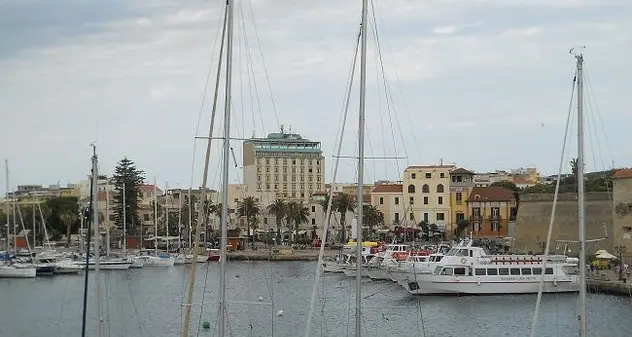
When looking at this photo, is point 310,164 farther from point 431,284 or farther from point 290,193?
point 431,284

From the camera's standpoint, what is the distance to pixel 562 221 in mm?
67562

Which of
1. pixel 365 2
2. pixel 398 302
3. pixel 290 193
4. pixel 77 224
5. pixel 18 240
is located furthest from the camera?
pixel 290 193

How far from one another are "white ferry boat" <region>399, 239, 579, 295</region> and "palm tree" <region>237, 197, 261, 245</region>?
148 ft

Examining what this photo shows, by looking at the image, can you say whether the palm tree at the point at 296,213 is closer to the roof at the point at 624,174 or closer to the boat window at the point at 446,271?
the roof at the point at 624,174

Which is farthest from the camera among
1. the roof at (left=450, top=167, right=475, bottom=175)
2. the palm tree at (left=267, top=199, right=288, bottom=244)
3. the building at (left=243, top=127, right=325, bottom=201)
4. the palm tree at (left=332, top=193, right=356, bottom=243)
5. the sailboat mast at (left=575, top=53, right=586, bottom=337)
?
A: the building at (left=243, top=127, right=325, bottom=201)

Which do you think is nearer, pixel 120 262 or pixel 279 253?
pixel 120 262

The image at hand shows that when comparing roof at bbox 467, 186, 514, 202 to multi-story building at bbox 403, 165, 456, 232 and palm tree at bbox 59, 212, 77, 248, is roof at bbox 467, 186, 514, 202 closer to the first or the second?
multi-story building at bbox 403, 165, 456, 232

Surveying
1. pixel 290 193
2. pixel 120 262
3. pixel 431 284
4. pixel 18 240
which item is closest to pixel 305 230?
pixel 290 193

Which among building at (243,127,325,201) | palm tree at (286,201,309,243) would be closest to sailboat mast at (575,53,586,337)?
palm tree at (286,201,309,243)

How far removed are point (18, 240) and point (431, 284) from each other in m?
58.7

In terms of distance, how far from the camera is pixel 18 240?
318ft

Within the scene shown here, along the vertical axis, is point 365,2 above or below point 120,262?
above

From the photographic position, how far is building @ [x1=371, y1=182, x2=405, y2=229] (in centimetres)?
10419

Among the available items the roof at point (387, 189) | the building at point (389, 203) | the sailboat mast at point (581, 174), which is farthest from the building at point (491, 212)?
the sailboat mast at point (581, 174)
